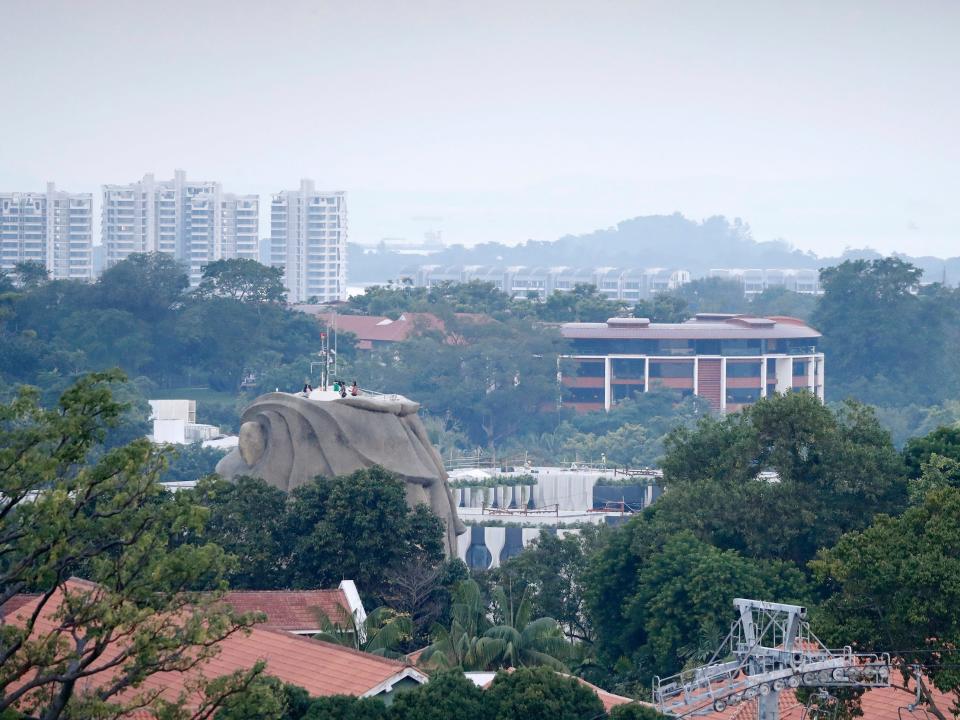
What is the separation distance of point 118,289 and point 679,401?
25285mm

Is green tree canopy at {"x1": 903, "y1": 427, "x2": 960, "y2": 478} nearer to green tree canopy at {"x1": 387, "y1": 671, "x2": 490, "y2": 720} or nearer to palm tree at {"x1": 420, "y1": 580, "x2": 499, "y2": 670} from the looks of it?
palm tree at {"x1": 420, "y1": 580, "x2": 499, "y2": 670}

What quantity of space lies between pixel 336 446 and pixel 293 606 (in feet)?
30.7

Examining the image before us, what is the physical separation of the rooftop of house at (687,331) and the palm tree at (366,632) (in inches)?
2411

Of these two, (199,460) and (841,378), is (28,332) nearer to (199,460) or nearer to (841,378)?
(199,460)

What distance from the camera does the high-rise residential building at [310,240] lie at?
17762 cm

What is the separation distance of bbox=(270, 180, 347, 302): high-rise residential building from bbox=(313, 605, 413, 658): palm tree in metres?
150

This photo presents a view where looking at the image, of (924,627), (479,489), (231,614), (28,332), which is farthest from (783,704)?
(28,332)

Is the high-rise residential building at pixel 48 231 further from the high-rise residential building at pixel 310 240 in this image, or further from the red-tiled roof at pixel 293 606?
the red-tiled roof at pixel 293 606

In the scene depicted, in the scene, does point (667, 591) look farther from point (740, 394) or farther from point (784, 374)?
point (784, 374)

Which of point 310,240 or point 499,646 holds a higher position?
point 310,240

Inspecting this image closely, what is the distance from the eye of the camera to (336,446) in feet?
122

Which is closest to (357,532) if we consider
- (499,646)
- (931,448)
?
(499,646)

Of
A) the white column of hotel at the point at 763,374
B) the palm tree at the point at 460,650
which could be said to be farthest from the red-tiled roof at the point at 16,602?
the white column of hotel at the point at 763,374

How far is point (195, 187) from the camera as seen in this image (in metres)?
172
